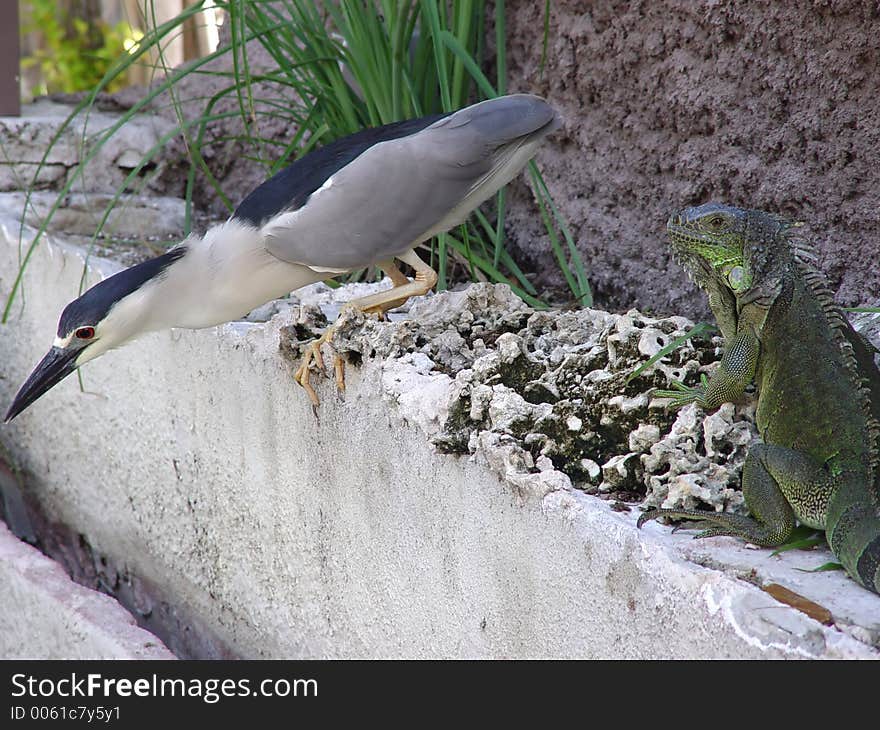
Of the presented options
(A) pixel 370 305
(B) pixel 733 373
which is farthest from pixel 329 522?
(B) pixel 733 373

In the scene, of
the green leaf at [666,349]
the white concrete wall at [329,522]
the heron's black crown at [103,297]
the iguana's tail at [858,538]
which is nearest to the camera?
the iguana's tail at [858,538]

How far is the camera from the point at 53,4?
6809mm

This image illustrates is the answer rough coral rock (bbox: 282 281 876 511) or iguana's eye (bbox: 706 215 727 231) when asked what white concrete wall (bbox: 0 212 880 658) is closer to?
rough coral rock (bbox: 282 281 876 511)

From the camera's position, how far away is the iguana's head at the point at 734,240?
1820mm

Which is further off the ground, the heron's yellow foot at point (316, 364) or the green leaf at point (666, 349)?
the green leaf at point (666, 349)

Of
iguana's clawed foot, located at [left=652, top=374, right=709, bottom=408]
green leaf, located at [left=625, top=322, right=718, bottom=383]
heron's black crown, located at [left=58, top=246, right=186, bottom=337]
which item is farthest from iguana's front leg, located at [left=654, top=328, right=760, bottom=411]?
heron's black crown, located at [left=58, top=246, right=186, bottom=337]

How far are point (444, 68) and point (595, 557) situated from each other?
1524 millimetres

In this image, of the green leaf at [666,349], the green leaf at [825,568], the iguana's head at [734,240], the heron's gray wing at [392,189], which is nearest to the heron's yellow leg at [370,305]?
the heron's gray wing at [392,189]

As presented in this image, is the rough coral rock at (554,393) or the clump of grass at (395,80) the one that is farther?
the clump of grass at (395,80)

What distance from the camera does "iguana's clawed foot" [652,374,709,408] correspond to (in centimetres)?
187

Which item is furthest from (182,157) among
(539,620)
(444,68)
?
(539,620)

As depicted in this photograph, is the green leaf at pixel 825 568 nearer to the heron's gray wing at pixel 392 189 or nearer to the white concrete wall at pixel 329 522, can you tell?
the white concrete wall at pixel 329 522

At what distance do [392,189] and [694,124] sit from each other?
826 mm

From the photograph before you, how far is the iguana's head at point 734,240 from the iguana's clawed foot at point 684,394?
7.1 inches
